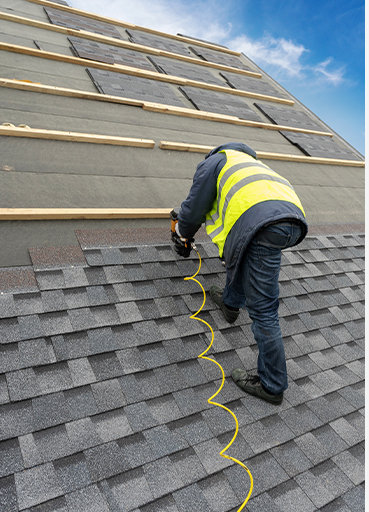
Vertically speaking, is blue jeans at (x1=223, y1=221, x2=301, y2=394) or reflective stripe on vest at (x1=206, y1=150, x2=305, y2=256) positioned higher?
reflective stripe on vest at (x1=206, y1=150, x2=305, y2=256)

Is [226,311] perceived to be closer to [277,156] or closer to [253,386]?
[253,386]

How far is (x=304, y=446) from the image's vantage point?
6.79 feet

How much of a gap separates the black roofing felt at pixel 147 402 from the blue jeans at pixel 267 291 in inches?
7.5

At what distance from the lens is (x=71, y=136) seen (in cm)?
361

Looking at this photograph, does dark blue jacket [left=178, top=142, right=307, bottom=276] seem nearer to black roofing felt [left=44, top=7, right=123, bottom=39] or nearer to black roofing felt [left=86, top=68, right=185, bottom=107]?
black roofing felt [left=86, top=68, right=185, bottom=107]

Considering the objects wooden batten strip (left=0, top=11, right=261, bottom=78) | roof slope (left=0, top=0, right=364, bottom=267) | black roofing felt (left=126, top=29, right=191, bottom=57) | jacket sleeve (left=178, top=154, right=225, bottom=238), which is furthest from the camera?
black roofing felt (left=126, top=29, right=191, bottom=57)

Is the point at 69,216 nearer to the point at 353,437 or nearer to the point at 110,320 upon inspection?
the point at 110,320

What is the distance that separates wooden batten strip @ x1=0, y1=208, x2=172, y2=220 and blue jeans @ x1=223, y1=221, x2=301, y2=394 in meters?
1.10

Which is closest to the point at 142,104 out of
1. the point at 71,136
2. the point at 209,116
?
the point at 209,116

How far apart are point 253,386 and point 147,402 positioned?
0.73 m

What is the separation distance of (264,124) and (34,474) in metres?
6.22

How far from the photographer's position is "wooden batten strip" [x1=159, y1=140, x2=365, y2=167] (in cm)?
431

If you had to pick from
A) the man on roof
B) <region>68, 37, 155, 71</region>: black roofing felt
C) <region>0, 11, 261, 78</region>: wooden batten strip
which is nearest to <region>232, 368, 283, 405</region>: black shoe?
the man on roof

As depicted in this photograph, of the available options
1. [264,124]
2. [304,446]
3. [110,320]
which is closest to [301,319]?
[304,446]
